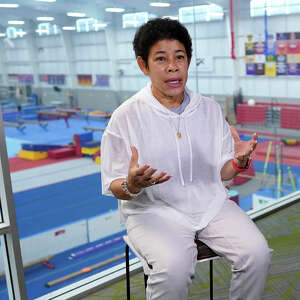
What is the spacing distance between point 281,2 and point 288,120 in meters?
1.42

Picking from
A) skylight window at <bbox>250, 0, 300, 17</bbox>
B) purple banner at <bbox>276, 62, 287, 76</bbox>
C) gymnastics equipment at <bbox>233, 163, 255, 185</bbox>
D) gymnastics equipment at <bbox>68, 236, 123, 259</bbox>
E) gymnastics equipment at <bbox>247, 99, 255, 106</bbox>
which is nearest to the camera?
purple banner at <bbox>276, 62, 287, 76</bbox>

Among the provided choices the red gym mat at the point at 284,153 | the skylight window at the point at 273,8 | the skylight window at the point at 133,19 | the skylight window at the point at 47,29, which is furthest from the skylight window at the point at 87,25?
the red gym mat at the point at 284,153

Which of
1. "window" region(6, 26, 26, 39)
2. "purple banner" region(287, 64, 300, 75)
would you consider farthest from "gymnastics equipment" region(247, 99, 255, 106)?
"window" region(6, 26, 26, 39)

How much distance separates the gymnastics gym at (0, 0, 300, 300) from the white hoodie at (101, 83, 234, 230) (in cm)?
21

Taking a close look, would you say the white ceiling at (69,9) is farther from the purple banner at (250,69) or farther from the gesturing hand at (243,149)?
the gesturing hand at (243,149)

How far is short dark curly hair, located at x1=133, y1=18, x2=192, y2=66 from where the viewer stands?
1486 millimetres

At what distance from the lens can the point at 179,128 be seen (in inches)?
59.2

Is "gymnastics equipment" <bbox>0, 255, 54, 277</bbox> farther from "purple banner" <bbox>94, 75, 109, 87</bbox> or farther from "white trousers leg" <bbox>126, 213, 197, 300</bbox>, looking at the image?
"white trousers leg" <bbox>126, 213, 197, 300</bbox>

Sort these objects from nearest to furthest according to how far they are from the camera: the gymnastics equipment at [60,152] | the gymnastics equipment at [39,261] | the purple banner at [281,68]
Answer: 1. the purple banner at [281,68]
2. the gymnastics equipment at [39,261]
3. the gymnastics equipment at [60,152]

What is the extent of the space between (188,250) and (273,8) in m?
4.37

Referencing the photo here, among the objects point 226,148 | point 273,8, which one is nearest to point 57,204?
point 273,8

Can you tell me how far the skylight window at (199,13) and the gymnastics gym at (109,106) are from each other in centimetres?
1

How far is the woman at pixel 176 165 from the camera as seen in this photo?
4.62 feet

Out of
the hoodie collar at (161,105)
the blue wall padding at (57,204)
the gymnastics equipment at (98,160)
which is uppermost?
the hoodie collar at (161,105)
